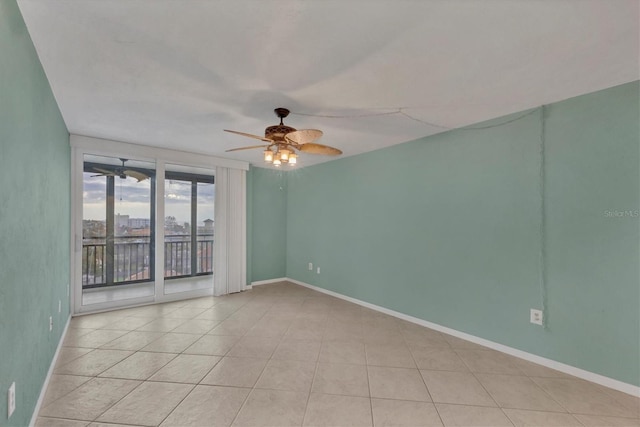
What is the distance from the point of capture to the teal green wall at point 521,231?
7.17 ft

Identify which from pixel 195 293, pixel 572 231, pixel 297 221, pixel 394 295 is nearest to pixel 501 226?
pixel 572 231

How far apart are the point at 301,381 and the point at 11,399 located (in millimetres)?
1711

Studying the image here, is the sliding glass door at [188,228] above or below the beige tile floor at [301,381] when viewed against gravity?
above

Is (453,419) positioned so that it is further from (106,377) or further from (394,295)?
(106,377)

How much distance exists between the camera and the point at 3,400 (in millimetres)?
1301

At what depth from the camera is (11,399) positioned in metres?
1.39

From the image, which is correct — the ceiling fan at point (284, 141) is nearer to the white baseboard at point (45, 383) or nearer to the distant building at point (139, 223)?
the white baseboard at point (45, 383)

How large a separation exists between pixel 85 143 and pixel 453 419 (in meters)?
4.94

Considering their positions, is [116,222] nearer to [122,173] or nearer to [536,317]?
[122,173]

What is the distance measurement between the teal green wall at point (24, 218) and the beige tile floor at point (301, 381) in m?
0.45

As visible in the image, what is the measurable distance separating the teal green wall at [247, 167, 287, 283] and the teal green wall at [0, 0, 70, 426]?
3063mm

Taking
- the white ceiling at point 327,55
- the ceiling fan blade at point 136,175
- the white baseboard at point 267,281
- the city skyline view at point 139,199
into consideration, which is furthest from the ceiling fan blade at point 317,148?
the white baseboard at point 267,281

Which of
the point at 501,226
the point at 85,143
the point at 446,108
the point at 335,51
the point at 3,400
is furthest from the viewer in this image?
the point at 85,143

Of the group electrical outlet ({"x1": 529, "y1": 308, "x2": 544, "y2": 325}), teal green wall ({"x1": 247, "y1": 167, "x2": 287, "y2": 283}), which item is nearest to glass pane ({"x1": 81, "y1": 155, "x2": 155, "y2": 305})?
teal green wall ({"x1": 247, "y1": 167, "x2": 287, "y2": 283})
